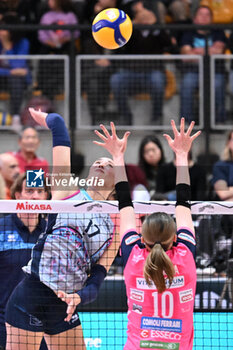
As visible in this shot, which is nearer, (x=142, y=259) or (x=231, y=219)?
(x=142, y=259)

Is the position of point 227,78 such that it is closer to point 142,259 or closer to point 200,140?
point 200,140

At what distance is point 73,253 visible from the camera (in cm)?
500

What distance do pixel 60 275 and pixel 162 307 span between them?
4.48ft

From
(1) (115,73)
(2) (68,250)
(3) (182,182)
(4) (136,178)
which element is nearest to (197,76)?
(1) (115,73)

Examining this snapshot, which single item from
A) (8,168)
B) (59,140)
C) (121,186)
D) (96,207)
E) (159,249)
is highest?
(59,140)

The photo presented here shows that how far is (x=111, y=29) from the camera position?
6.35 metres

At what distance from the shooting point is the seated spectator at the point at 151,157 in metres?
9.29

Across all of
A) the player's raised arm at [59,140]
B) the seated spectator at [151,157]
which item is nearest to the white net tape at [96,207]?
the player's raised arm at [59,140]

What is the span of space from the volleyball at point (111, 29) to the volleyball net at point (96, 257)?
182 centimetres

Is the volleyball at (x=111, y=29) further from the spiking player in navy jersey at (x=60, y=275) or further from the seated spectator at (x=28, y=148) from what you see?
the seated spectator at (x=28, y=148)

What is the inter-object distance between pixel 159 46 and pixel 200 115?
4.49ft

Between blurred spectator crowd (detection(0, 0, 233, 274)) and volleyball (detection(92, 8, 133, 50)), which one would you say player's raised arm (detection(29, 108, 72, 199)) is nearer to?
volleyball (detection(92, 8, 133, 50))

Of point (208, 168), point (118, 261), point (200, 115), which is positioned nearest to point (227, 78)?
point (200, 115)

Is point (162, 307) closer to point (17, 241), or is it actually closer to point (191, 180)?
point (17, 241)
